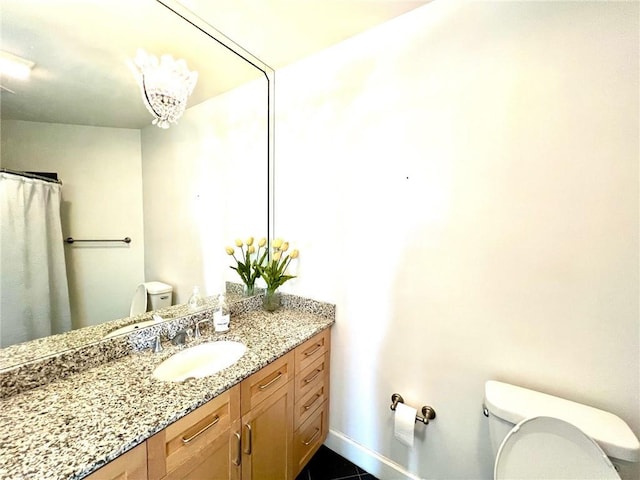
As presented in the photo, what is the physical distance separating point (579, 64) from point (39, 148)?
2.05m

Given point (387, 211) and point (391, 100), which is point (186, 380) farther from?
point (391, 100)

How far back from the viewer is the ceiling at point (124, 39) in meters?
0.98

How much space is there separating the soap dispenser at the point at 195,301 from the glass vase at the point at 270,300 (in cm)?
40

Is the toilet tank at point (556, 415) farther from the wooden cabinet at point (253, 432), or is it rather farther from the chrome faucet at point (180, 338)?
the chrome faucet at point (180, 338)

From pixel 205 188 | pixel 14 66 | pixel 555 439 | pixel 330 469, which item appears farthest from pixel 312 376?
pixel 14 66

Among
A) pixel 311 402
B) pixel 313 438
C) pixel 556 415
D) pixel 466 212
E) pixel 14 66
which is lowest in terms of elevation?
pixel 313 438

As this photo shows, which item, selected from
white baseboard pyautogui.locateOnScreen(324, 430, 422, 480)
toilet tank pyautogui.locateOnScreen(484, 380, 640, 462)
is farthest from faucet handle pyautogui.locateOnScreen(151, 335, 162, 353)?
toilet tank pyautogui.locateOnScreen(484, 380, 640, 462)

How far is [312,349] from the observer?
1484mm

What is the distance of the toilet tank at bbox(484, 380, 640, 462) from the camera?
0.84 meters

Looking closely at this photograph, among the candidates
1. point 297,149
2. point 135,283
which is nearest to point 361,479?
point 135,283

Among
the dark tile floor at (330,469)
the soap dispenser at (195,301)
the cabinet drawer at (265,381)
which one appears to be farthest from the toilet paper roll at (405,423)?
the soap dispenser at (195,301)

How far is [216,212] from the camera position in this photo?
176 cm

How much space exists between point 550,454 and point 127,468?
133 centimetres

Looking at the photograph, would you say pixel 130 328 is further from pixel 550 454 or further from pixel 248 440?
pixel 550 454
